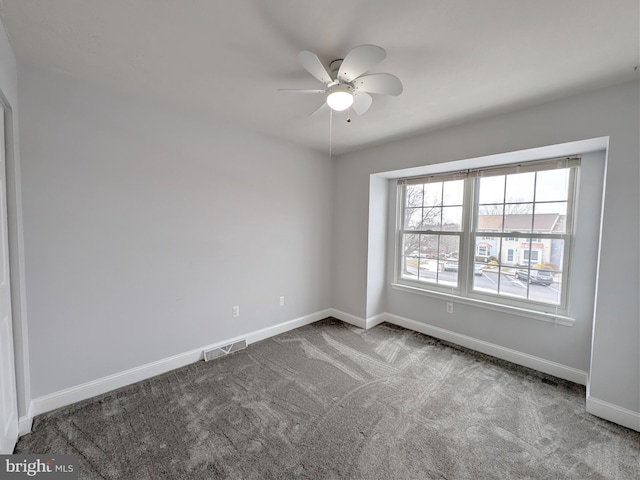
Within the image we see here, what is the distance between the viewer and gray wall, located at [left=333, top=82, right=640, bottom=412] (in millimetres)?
1868

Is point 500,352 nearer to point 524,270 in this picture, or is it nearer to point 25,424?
point 524,270

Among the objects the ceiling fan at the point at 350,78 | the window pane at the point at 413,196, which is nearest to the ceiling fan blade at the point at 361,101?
the ceiling fan at the point at 350,78

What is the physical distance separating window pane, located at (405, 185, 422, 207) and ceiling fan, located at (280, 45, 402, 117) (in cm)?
208

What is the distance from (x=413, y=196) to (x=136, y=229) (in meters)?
3.24

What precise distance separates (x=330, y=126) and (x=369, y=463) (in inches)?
110

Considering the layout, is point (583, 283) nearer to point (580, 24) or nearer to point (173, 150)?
point (580, 24)

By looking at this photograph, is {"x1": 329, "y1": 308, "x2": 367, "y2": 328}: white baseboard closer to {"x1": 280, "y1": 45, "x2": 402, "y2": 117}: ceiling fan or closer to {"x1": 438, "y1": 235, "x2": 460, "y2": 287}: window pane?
{"x1": 438, "y1": 235, "x2": 460, "y2": 287}: window pane

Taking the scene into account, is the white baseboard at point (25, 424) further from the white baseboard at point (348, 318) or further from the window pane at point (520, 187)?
the window pane at point (520, 187)

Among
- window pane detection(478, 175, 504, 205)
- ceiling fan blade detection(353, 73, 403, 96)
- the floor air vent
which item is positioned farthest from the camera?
window pane detection(478, 175, 504, 205)

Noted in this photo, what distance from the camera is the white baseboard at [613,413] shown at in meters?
1.86

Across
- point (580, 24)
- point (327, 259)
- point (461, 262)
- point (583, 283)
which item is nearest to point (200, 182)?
point (327, 259)

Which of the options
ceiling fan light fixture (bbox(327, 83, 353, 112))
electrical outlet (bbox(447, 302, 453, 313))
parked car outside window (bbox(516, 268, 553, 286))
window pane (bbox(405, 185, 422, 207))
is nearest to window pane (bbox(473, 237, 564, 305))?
parked car outside window (bbox(516, 268, 553, 286))

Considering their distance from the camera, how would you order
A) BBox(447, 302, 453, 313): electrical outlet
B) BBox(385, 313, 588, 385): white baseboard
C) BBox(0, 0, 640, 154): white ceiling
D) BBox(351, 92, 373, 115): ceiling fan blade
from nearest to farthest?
BBox(0, 0, 640, 154): white ceiling < BBox(351, 92, 373, 115): ceiling fan blade < BBox(385, 313, 588, 385): white baseboard < BBox(447, 302, 453, 313): electrical outlet

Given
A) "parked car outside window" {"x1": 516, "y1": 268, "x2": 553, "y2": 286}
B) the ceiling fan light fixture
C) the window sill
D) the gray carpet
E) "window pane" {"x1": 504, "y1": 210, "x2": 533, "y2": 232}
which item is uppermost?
the ceiling fan light fixture
